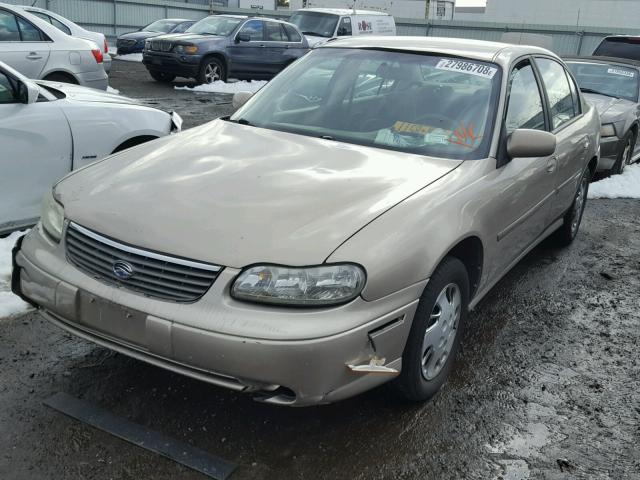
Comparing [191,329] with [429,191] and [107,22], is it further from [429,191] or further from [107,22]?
[107,22]

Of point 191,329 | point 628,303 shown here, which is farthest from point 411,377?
point 628,303

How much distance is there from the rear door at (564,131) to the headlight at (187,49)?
36.0 ft

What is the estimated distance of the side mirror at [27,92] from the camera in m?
4.71

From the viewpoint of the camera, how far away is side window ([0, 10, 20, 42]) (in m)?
8.03

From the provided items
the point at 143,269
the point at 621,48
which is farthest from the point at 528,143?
the point at 621,48

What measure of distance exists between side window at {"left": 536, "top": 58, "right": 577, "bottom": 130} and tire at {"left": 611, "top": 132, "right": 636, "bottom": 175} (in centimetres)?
371

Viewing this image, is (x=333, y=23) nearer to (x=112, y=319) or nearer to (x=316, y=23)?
(x=316, y=23)

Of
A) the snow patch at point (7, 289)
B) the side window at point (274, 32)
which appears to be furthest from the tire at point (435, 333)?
the side window at point (274, 32)

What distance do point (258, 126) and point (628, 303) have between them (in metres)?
2.86

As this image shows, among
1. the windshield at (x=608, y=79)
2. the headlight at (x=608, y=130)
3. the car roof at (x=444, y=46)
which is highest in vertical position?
the car roof at (x=444, y=46)

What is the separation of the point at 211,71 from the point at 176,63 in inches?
32.8

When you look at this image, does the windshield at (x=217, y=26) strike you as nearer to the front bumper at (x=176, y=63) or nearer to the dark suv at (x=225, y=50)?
the dark suv at (x=225, y=50)

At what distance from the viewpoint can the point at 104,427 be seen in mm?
2908

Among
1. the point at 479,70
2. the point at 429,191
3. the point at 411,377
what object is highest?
the point at 479,70
